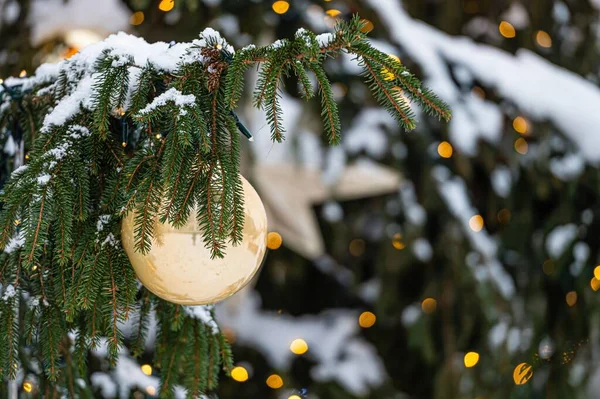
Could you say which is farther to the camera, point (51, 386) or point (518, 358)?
point (518, 358)

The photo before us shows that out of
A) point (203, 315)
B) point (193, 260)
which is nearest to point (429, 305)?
point (203, 315)

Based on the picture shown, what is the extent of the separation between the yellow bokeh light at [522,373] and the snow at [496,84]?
550mm

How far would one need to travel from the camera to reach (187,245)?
679 millimetres

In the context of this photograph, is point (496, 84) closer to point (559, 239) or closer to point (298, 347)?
point (559, 239)

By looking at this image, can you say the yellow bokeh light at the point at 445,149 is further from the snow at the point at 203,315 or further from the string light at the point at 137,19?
the snow at the point at 203,315

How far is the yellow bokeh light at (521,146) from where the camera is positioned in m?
1.92

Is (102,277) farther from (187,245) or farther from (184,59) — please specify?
(184,59)

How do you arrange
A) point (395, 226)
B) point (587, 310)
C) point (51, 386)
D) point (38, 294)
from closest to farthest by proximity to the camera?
point (38, 294) → point (51, 386) → point (587, 310) → point (395, 226)

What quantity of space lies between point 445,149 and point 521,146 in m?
0.20

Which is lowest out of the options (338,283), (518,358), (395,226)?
(338,283)

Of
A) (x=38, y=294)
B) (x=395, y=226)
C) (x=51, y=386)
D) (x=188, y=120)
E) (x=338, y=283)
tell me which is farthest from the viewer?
(x=338, y=283)

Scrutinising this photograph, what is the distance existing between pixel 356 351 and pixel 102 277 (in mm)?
1627

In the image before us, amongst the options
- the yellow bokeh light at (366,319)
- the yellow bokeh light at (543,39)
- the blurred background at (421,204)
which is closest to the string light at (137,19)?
the blurred background at (421,204)

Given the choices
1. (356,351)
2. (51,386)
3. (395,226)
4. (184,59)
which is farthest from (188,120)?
(356,351)
